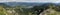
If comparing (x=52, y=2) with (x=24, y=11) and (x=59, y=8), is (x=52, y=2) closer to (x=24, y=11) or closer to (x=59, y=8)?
(x=59, y=8)

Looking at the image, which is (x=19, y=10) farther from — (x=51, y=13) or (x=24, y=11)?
(x=51, y=13)

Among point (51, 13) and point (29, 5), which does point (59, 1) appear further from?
point (29, 5)

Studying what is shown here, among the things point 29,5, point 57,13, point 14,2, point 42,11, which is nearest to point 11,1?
point 14,2

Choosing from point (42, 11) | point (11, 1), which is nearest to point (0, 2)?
point (11, 1)

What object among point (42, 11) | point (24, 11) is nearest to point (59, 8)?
point (42, 11)

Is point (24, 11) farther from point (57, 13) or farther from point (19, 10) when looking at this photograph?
point (57, 13)

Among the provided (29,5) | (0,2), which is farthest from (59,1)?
(0,2)
